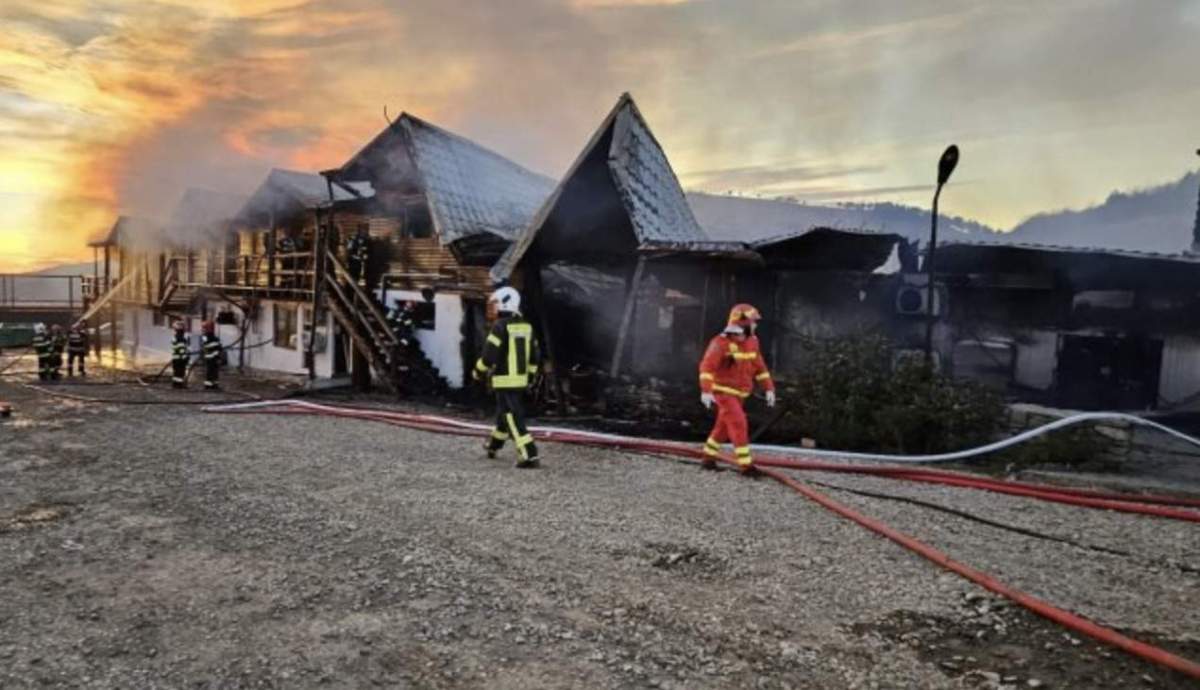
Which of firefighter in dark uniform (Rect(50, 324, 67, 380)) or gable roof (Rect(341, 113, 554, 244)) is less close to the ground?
gable roof (Rect(341, 113, 554, 244))

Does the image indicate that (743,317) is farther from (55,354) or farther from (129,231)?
(129,231)

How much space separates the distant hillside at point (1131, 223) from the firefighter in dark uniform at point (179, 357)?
38914 mm

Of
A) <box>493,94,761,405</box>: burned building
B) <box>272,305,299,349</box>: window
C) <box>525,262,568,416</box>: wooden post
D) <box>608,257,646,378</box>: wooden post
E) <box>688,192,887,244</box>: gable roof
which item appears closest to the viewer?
<box>493,94,761,405</box>: burned building

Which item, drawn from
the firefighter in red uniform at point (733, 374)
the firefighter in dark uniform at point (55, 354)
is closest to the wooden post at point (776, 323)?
the firefighter in red uniform at point (733, 374)

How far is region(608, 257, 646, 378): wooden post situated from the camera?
13337mm

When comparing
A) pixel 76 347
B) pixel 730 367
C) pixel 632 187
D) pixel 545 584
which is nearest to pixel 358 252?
pixel 632 187

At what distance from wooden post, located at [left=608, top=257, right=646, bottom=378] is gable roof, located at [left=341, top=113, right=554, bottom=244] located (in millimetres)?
4433

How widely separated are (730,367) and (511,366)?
105 inches

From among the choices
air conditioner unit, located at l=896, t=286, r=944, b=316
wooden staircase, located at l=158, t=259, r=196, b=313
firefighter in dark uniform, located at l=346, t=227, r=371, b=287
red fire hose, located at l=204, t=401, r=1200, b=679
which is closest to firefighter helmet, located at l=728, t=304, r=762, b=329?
red fire hose, located at l=204, t=401, r=1200, b=679

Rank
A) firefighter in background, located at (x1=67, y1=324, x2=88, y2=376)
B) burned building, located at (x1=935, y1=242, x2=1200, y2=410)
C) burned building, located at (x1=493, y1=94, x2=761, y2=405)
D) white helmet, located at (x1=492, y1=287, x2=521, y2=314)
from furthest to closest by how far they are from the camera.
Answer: firefighter in background, located at (x1=67, y1=324, x2=88, y2=376), burned building, located at (x1=493, y1=94, x2=761, y2=405), burned building, located at (x1=935, y1=242, x2=1200, y2=410), white helmet, located at (x1=492, y1=287, x2=521, y2=314)

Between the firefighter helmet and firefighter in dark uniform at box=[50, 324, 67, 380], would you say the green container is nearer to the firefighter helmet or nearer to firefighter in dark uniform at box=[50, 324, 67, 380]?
firefighter in dark uniform at box=[50, 324, 67, 380]

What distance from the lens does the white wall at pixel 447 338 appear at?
17953mm

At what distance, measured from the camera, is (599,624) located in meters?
4.21

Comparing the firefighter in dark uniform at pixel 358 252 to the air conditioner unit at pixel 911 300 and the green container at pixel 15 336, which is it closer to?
the air conditioner unit at pixel 911 300
